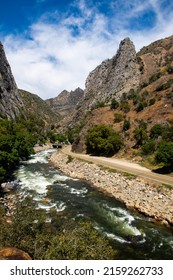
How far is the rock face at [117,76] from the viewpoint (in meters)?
146

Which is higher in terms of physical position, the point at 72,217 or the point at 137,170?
the point at 137,170

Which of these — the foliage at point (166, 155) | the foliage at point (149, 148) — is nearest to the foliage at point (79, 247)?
the foliage at point (166, 155)

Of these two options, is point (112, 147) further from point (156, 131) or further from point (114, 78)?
point (114, 78)

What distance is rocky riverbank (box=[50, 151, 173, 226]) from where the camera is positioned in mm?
33612

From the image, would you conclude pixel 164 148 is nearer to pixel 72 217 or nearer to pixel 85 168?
pixel 85 168

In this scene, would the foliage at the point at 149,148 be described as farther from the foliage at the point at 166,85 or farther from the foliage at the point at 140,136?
the foliage at the point at 166,85

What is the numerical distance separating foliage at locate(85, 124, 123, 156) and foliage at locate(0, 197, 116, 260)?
57260mm

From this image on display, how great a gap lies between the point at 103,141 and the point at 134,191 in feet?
122

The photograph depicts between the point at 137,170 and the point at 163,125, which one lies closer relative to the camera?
the point at 137,170

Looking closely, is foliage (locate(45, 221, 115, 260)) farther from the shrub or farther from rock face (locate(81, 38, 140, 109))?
rock face (locate(81, 38, 140, 109))

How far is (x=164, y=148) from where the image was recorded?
49469 millimetres

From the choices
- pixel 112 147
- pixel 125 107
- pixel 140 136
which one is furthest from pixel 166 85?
pixel 112 147
